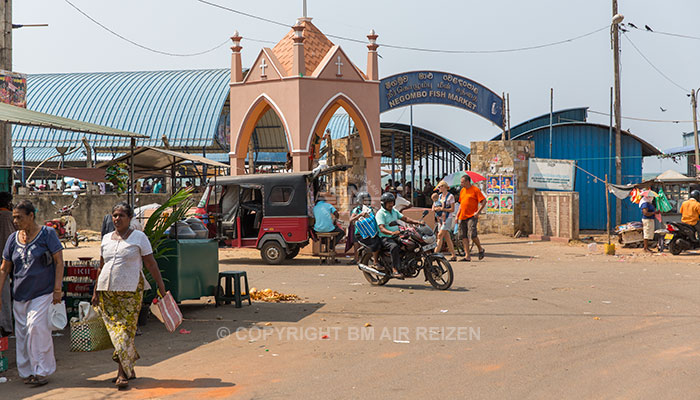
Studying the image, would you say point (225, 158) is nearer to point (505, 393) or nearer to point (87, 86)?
point (87, 86)

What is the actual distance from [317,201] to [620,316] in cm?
946

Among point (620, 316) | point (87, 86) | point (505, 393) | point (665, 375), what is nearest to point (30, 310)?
point (505, 393)

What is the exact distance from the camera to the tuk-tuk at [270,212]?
16812 millimetres

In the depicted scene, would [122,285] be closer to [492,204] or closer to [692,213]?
[692,213]

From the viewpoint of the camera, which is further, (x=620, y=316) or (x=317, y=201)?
(x=317, y=201)

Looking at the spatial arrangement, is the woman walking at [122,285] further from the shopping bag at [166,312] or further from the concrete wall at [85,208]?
the concrete wall at [85,208]

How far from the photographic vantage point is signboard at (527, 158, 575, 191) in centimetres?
2383

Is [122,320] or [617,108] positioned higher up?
[617,108]

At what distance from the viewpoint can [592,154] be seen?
2920 cm

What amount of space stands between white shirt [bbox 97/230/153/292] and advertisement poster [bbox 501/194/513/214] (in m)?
18.7

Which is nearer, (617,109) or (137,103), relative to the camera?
(617,109)

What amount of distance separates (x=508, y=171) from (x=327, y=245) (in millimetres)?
9493

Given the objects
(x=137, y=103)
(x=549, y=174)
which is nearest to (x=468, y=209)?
(x=549, y=174)

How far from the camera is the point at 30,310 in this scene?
6633 millimetres
